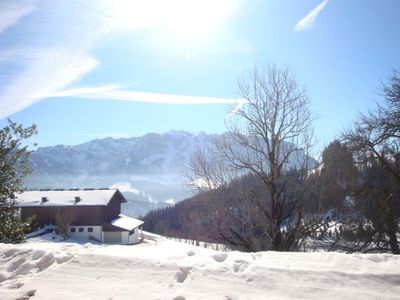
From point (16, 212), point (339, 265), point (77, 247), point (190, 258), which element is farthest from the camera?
point (16, 212)

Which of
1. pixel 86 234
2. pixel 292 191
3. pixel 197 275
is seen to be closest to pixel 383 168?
pixel 292 191

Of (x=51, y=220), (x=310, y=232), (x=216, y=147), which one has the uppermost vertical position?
(x=216, y=147)

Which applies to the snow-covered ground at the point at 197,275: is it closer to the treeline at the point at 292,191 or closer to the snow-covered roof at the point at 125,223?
the treeline at the point at 292,191

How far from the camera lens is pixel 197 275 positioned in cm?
554

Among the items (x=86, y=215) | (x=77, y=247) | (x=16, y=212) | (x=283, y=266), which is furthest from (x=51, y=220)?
(x=283, y=266)

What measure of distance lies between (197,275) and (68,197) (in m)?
60.4

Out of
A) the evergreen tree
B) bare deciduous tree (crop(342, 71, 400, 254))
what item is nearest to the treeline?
bare deciduous tree (crop(342, 71, 400, 254))

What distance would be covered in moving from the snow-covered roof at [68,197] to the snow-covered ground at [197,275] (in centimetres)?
5339

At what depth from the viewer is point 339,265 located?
17.9 ft

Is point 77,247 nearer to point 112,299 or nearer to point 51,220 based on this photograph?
point 112,299

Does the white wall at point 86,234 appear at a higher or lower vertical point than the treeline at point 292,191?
lower

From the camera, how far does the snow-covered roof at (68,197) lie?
58681mm

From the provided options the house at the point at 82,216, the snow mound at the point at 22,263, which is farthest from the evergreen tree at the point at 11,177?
the house at the point at 82,216

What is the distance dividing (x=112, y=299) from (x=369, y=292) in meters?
3.43
